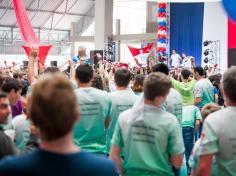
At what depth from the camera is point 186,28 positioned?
18578 mm

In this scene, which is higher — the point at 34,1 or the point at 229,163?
the point at 34,1

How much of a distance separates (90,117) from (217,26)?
46.6 ft

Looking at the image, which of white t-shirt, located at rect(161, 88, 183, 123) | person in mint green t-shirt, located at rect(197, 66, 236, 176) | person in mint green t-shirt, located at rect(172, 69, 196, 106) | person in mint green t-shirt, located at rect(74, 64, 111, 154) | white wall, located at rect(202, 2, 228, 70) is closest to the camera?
person in mint green t-shirt, located at rect(197, 66, 236, 176)

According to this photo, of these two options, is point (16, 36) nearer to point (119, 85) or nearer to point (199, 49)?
point (199, 49)

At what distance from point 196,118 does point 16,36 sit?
22.0m

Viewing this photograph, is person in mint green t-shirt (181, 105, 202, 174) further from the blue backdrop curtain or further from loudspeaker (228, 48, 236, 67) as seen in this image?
the blue backdrop curtain

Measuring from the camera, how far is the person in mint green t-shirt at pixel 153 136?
2.51 m

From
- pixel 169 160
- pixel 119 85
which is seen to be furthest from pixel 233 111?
pixel 119 85

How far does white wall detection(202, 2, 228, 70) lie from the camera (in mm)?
16078

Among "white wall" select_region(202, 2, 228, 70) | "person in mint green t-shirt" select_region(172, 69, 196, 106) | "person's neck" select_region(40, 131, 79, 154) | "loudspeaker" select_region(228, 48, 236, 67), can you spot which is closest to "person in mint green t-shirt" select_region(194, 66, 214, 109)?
"person in mint green t-shirt" select_region(172, 69, 196, 106)

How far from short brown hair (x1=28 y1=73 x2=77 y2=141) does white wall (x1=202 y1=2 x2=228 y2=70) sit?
1513 cm

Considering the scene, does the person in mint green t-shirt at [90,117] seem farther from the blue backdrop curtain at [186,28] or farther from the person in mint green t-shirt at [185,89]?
the blue backdrop curtain at [186,28]

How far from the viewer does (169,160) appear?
2.58 meters

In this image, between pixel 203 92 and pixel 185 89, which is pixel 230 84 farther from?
pixel 203 92
